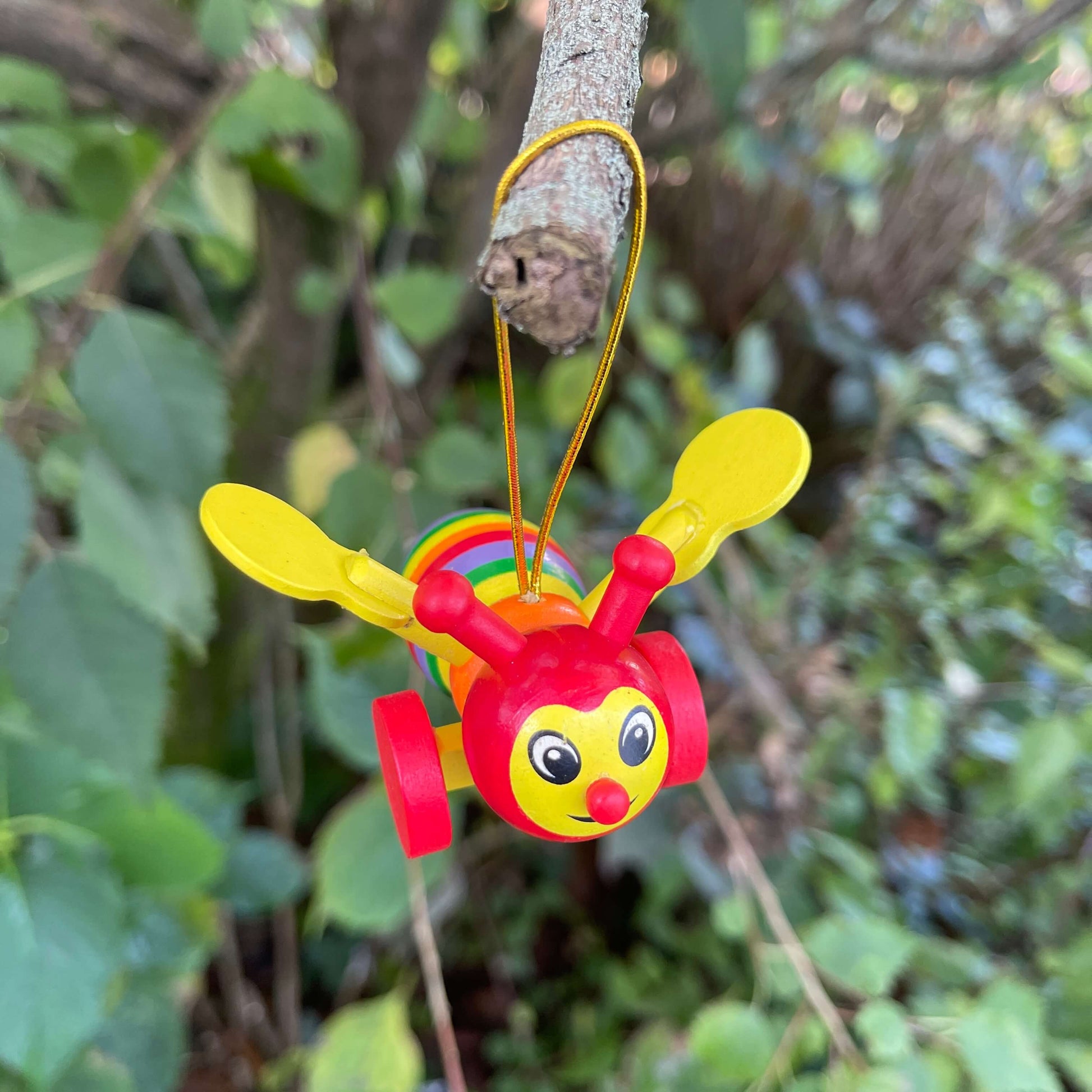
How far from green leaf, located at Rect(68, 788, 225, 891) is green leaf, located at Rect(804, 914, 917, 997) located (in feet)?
0.99

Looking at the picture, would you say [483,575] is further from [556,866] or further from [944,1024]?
[556,866]

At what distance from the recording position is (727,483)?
0.19 m

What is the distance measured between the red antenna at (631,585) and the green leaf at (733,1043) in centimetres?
27

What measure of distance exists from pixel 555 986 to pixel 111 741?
0.55 metres

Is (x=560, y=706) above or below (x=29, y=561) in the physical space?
below

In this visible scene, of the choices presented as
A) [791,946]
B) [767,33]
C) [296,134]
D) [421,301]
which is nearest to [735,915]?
[791,946]

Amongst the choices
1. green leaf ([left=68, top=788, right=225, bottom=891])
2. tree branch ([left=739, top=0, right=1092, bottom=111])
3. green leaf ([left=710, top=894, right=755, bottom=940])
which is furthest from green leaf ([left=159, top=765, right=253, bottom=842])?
tree branch ([left=739, top=0, right=1092, bottom=111])

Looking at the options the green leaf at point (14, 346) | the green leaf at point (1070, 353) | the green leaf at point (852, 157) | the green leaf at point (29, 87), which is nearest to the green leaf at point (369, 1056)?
the green leaf at point (14, 346)

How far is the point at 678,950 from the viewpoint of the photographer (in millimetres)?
624

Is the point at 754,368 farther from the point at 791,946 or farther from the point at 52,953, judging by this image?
the point at 52,953

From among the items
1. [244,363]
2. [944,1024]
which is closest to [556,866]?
[944,1024]

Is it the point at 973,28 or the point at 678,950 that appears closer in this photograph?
the point at 678,950

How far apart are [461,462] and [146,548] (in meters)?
0.15

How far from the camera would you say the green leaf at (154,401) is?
0.29 meters
